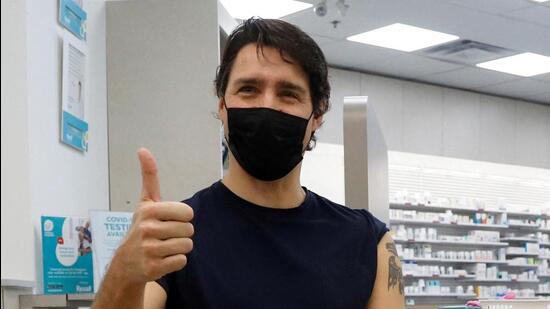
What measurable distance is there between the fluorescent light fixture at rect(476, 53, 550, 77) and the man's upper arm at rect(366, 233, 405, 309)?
9.96 m

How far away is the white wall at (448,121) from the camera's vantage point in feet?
40.0

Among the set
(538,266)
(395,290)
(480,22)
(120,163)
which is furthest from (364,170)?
(538,266)

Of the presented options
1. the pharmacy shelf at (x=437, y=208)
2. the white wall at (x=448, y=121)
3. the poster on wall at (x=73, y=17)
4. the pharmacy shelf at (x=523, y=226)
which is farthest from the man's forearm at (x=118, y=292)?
the pharmacy shelf at (x=523, y=226)

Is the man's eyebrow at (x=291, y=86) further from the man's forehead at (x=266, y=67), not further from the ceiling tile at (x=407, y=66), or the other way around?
the ceiling tile at (x=407, y=66)

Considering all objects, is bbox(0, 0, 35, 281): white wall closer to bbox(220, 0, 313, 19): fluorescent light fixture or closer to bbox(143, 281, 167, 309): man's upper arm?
bbox(143, 281, 167, 309): man's upper arm

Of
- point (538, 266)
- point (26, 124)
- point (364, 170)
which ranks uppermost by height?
point (26, 124)

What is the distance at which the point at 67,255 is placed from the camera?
262 centimetres

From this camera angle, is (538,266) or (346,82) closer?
(346,82)

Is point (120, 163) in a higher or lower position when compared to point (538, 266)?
higher

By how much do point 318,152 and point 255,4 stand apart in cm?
292

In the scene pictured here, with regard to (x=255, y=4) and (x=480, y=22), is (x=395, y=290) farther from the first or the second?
(x=480, y=22)

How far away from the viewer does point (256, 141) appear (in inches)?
71.5

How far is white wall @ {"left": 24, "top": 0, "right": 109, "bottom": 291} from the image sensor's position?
2.56 metres

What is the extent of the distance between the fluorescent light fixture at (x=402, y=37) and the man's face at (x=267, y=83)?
8.22m
